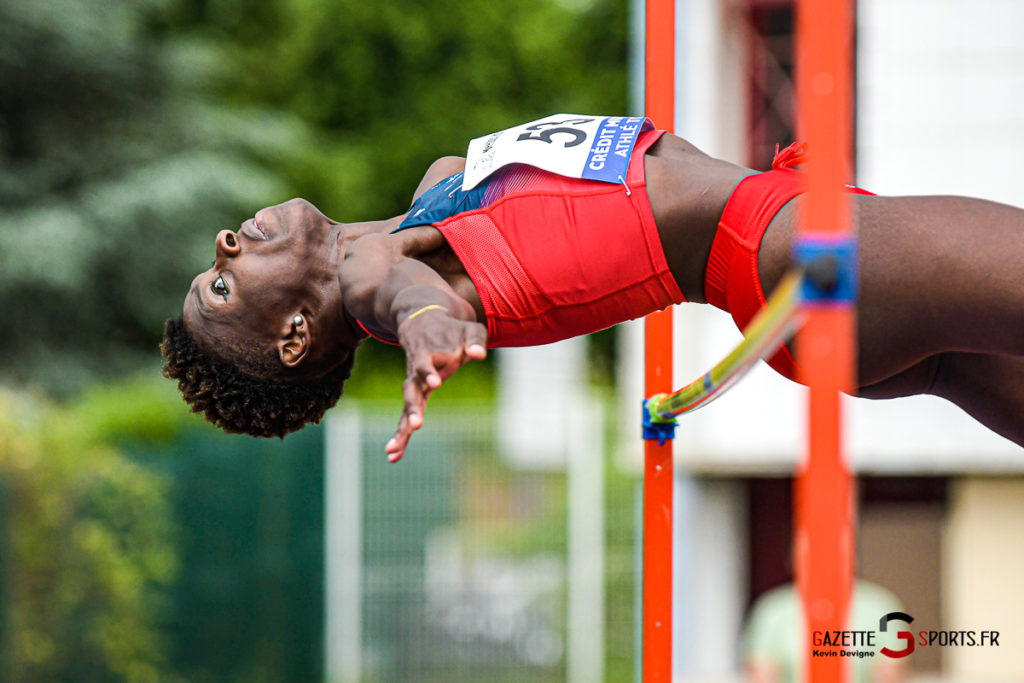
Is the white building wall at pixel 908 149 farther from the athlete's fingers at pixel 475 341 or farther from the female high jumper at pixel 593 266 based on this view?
the athlete's fingers at pixel 475 341

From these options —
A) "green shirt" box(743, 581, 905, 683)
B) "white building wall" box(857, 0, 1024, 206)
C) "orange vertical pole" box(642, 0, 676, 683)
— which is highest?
"white building wall" box(857, 0, 1024, 206)

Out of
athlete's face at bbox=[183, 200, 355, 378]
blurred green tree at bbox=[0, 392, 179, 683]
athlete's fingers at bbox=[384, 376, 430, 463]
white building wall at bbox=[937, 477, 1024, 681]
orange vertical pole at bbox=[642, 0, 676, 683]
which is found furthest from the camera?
white building wall at bbox=[937, 477, 1024, 681]

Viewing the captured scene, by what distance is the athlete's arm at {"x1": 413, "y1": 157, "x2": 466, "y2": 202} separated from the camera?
8.83ft

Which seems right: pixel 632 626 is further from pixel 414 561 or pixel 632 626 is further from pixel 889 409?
pixel 889 409

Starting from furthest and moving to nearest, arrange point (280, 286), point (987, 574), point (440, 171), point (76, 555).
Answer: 1. point (987, 574)
2. point (76, 555)
3. point (440, 171)
4. point (280, 286)

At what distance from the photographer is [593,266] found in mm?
2334

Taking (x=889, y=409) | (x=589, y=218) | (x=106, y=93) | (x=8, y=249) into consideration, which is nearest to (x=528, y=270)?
(x=589, y=218)

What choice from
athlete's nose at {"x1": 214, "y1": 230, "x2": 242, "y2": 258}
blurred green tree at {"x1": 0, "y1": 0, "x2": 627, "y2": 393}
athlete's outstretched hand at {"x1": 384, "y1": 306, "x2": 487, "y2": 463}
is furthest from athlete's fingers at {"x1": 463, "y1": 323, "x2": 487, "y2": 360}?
blurred green tree at {"x1": 0, "y1": 0, "x2": 627, "y2": 393}

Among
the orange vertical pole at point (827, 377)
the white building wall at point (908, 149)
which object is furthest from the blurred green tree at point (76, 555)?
the orange vertical pole at point (827, 377)

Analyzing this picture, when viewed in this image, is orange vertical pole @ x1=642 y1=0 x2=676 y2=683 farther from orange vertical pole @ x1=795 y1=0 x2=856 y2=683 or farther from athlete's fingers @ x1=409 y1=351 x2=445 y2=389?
orange vertical pole @ x1=795 y1=0 x2=856 y2=683

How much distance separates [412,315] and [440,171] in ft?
2.34

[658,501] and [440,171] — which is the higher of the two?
[440,171]

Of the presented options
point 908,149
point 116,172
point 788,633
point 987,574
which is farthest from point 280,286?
point 116,172

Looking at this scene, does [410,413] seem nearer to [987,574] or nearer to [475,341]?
[475,341]
